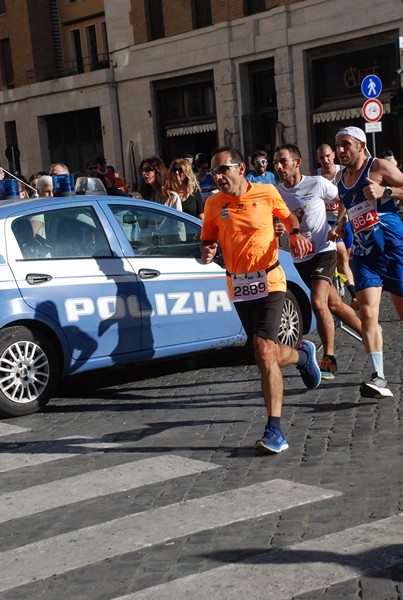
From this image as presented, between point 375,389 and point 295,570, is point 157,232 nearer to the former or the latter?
point 375,389

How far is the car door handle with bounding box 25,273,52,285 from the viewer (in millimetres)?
8430

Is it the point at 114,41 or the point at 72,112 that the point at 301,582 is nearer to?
the point at 114,41

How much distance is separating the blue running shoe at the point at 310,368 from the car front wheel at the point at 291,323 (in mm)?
1725

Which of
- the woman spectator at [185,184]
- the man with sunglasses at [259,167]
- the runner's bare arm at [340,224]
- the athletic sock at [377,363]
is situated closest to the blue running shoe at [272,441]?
the athletic sock at [377,363]

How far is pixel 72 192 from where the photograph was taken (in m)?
9.52

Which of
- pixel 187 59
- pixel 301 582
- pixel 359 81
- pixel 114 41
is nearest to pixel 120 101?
pixel 114 41

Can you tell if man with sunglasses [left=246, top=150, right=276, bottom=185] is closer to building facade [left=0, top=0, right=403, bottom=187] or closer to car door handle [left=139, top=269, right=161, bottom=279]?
car door handle [left=139, top=269, right=161, bottom=279]

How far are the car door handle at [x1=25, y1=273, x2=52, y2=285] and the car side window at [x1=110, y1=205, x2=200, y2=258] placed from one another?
37.0 inches

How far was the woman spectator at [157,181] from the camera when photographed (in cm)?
1175

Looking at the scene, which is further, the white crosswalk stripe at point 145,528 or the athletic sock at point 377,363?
the athletic sock at point 377,363

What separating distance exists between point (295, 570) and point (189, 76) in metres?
34.3

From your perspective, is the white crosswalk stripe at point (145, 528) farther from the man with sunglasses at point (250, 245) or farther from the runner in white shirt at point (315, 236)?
the runner in white shirt at point (315, 236)

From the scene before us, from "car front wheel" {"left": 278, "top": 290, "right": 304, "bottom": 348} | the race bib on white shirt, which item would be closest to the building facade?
"car front wheel" {"left": 278, "top": 290, "right": 304, "bottom": 348}

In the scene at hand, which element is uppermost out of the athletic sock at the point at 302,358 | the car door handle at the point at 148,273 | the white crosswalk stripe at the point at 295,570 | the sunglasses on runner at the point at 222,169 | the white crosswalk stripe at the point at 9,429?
the sunglasses on runner at the point at 222,169
